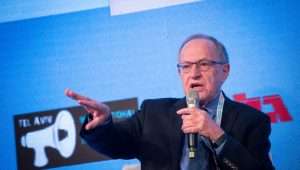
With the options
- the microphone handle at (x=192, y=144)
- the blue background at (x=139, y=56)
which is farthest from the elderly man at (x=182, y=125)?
the blue background at (x=139, y=56)

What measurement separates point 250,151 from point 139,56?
1126 millimetres

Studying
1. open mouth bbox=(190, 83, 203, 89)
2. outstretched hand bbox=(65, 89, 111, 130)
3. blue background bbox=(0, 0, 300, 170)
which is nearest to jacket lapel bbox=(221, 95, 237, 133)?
open mouth bbox=(190, 83, 203, 89)

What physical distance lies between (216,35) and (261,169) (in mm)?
1139

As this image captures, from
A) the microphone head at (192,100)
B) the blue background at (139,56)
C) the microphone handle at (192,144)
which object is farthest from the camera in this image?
the blue background at (139,56)

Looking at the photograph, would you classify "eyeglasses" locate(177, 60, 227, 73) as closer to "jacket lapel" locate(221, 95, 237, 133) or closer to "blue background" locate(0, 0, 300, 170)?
"jacket lapel" locate(221, 95, 237, 133)

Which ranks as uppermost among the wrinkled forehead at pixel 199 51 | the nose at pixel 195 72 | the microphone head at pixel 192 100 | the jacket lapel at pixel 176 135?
the wrinkled forehead at pixel 199 51

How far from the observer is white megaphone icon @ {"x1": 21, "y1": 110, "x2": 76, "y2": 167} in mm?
2650

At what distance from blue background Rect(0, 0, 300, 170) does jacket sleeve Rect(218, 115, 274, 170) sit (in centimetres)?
70

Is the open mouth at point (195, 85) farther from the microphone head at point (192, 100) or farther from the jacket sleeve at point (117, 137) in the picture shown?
the jacket sleeve at point (117, 137)

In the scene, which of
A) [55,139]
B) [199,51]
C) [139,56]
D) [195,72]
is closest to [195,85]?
[195,72]

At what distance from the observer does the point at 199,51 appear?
1940mm

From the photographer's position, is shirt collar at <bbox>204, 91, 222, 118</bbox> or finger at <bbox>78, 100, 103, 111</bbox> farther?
shirt collar at <bbox>204, 91, 222, 118</bbox>

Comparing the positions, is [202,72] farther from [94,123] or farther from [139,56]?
[139,56]

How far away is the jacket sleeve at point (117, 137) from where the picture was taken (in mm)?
1816
